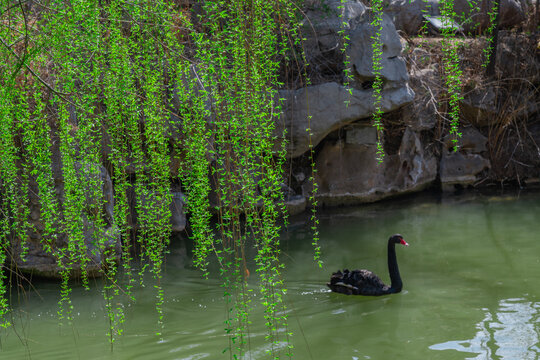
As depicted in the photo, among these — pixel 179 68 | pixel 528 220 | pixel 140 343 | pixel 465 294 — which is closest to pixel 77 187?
pixel 179 68

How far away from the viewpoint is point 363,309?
189 inches

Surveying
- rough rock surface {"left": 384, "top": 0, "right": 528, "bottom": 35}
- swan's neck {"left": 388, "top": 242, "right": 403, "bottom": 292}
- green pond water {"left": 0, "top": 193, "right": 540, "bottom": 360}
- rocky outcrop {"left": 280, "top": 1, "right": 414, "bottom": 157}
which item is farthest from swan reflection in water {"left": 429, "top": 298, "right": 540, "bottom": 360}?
rough rock surface {"left": 384, "top": 0, "right": 528, "bottom": 35}

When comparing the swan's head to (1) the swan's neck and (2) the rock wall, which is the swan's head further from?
(2) the rock wall

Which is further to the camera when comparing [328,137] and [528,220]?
[328,137]

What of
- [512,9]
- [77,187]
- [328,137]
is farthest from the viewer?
[512,9]

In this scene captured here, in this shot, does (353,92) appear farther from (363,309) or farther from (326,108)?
(363,309)

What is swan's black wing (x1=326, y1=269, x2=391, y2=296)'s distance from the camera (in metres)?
4.95

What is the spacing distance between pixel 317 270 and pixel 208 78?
3.81 metres

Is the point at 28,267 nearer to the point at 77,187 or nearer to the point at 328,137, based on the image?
the point at 77,187

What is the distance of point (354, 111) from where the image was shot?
7.31 metres

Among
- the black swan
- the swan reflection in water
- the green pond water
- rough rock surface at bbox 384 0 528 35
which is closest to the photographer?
the swan reflection in water

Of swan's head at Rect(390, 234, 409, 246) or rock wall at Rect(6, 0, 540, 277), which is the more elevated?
rock wall at Rect(6, 0, 540, 277)

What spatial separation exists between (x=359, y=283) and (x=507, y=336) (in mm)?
1271

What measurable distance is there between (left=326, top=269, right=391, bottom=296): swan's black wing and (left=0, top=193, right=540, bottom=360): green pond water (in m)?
0.07
